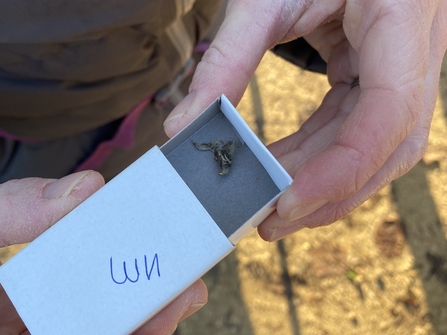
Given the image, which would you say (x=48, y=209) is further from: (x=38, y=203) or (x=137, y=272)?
(x=137, y=272)

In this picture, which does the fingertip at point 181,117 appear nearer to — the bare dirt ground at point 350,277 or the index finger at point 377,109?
the index finger at point 377,109

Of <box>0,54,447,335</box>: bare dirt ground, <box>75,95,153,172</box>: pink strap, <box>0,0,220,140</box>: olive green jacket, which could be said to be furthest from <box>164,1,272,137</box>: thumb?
<box>0,54,447,335</box>: bare dirt ground

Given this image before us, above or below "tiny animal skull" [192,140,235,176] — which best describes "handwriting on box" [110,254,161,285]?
below

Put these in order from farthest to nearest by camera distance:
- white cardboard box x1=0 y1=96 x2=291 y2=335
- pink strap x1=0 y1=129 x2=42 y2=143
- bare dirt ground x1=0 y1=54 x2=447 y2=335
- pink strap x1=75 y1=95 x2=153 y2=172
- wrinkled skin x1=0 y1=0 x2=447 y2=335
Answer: bare dirt ground x1=0 y1=54 x2=447 y2=335
pink strap x1=75 y1=95 x2=153 y2=172
pink strap x1=0 y1=129 x2=42 y2=143
wrinkled skin x1=0 y1=0 x2=447 y2=335
white cardboard box x1=0 y1=96 x2=291 y2=335

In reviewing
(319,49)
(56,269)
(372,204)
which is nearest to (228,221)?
(56,269)

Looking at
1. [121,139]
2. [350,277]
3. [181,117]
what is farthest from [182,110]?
[350,277]

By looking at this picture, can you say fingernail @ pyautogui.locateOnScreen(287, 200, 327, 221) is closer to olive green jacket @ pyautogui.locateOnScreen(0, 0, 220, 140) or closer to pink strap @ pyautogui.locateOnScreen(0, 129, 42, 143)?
olive green jacket @ pyautogui.locateOnScreen(0, 0, 220, 140)

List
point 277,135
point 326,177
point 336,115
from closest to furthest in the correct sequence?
point 326,177 → point 336,115 → point 277,135

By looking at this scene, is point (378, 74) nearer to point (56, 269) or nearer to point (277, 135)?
point (56, 269)

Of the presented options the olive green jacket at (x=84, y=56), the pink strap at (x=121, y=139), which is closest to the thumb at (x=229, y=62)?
the olive green jacket at (x=84, y=56)
